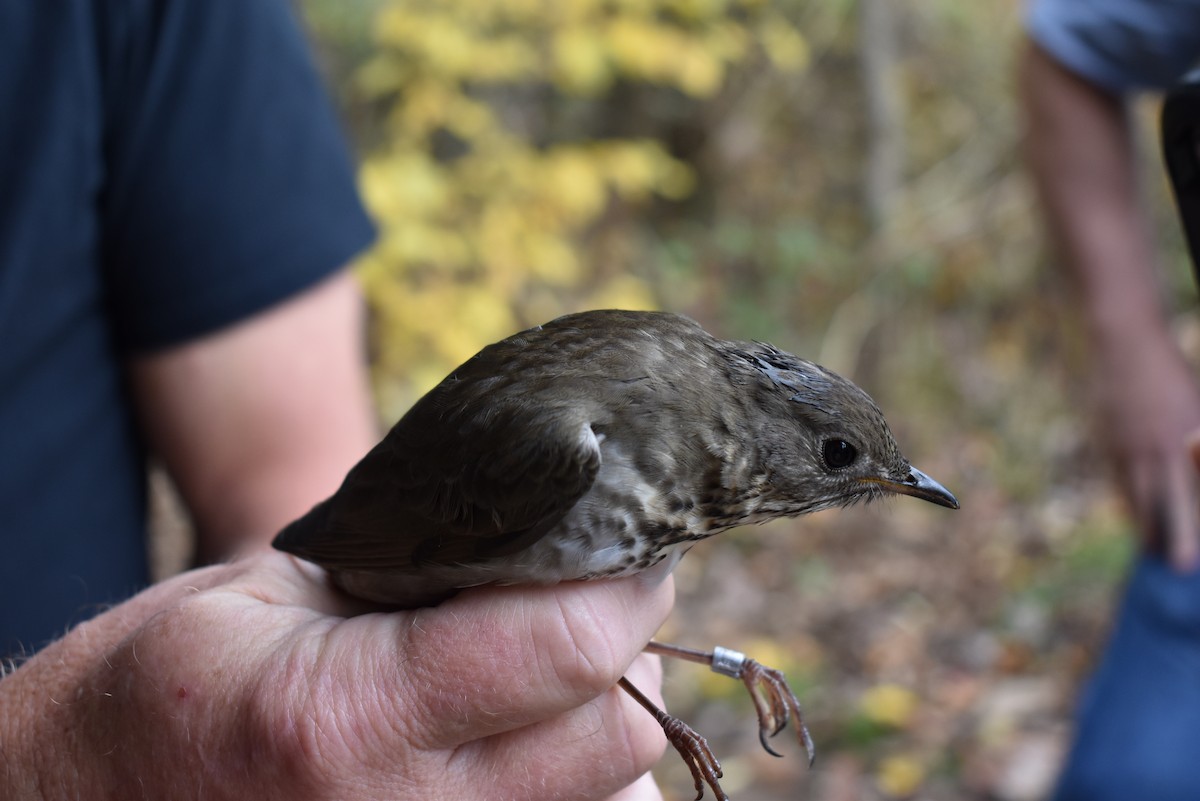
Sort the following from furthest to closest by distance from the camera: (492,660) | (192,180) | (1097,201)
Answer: (1097,201) → (192,180) → (492,660)

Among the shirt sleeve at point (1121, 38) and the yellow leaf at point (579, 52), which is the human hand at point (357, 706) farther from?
the yellow leaf at point (579, 52)

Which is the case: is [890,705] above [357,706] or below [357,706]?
below

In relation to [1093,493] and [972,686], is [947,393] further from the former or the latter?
[972,686]

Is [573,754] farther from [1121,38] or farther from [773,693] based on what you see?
[1121,38]

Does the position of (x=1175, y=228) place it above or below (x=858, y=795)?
above

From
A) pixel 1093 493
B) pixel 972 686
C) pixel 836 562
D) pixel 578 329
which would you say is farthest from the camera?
pixel 1093 493

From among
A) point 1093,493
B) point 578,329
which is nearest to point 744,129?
point 1093,493

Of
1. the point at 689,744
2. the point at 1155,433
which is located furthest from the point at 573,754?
the point at 1155,433
